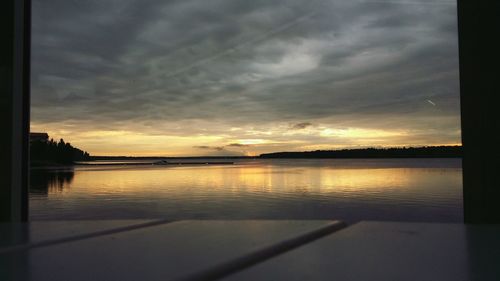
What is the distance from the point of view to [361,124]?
104 feet

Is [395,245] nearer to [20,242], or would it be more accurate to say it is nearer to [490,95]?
[490,95]

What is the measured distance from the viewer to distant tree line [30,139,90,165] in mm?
38531

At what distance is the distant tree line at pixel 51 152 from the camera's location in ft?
126

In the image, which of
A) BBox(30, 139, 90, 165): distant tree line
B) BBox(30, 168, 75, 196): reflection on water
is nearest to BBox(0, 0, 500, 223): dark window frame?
BBox(30, 168, 75, 196): reflection on water

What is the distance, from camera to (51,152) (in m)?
42.2

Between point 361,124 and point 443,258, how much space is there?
32274mm

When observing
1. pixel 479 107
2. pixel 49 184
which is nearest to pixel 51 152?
pixel 49 184

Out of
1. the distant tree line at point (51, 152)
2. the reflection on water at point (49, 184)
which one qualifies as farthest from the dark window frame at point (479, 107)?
the distant tree line at point (51, 152)

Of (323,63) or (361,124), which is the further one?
(361,124)

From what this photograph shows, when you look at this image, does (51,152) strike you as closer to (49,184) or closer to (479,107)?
(49,184)

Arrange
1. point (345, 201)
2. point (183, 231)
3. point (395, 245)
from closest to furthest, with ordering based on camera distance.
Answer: point (395, 245)
point (183, 231)
point (345, 201)

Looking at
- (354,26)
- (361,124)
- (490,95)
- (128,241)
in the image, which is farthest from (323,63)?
(361,124)

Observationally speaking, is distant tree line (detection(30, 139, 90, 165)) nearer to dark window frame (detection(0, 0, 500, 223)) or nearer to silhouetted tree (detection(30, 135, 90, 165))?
silhouetted tree (detection(30, 135, 90, 165))

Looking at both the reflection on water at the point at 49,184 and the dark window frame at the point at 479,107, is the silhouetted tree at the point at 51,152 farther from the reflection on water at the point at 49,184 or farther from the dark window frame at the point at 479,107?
the dark window frame at the point at 479,107
